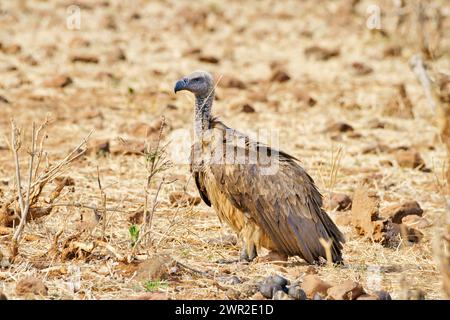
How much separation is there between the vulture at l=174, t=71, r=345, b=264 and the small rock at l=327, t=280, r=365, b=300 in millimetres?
954

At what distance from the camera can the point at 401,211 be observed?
834 cm

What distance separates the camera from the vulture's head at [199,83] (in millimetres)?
7777

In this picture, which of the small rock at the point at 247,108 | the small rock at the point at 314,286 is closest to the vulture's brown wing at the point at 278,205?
the small rock at the point at 314,286

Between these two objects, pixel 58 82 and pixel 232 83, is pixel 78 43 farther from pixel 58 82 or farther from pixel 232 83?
pixel 232 83

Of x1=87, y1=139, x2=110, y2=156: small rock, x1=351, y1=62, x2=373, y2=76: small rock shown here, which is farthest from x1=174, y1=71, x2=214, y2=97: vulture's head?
x1=351, y1=62, x2=373, y2=76: small rock

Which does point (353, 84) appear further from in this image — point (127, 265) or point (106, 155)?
point (127, 265)

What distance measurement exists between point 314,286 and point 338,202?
9.34 ft

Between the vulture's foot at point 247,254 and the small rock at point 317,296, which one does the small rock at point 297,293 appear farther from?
the vulture's foot at point 247,254

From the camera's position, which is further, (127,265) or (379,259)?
(379,259)

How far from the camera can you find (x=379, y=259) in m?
7.12

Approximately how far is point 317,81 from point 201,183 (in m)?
8.46
